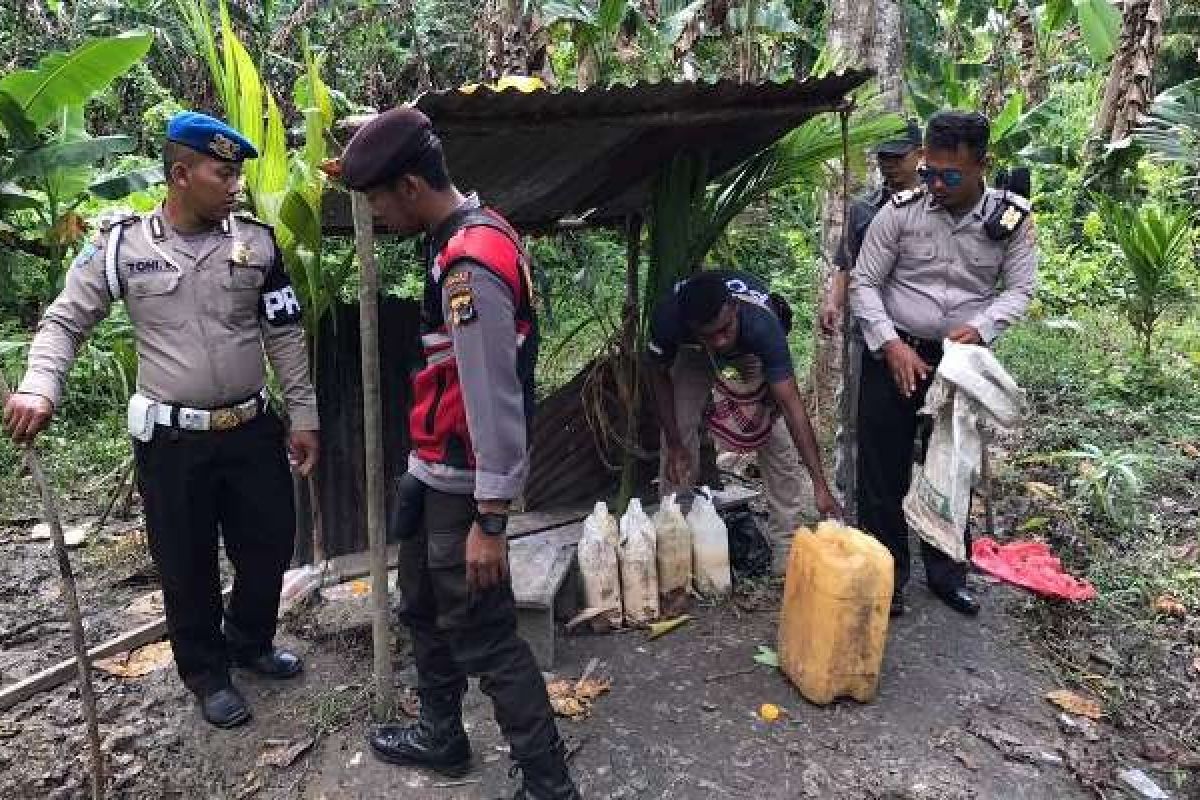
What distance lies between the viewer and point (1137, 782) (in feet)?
10.1

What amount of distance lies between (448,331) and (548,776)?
1.30m

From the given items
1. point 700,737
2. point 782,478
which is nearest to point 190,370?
point 700,737

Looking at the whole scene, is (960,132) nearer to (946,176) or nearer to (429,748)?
(946,176)

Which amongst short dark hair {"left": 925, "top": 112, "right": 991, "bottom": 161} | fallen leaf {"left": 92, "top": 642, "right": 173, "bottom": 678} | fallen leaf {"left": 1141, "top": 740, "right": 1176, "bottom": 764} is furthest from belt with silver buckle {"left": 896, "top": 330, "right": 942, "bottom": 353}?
fallen leaf {"left": 92, "top": 642, "right": 173, "bottom": 678}

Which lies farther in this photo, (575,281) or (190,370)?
(575,281)

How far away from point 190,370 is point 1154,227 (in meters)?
6.71

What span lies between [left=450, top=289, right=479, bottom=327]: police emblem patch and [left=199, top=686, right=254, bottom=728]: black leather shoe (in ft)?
6.12

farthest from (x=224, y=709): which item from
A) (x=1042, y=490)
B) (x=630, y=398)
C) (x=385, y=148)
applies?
(x=1042, y=490)

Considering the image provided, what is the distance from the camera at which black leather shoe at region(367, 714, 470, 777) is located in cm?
296

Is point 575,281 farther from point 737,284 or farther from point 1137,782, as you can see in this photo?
point 1137,782

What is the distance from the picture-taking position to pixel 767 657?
3688mm

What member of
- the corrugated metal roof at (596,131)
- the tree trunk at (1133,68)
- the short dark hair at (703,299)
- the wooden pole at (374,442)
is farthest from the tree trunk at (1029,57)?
the wooden pole at (374,442)

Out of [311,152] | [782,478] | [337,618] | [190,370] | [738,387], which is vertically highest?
[311,152]

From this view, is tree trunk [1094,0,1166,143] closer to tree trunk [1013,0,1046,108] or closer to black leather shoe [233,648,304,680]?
tree trunk [1013,0,1046,108]
